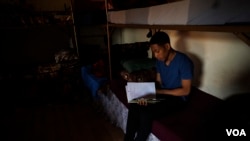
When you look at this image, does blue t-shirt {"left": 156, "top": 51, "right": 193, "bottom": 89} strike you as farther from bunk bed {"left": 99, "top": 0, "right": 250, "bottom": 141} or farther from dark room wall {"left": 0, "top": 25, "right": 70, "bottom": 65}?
dark room wall {"left": 0, "top": 25, "right": 70, "bottom": 65}

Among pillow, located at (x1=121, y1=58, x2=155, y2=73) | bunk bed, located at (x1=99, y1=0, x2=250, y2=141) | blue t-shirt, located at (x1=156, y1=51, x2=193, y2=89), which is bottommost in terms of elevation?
pillow, located at (x1=121, y1=58, x2=155, y2=73)

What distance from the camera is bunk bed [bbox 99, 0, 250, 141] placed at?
3.14 feet

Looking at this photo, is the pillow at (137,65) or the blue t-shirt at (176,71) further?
the pillow at (137,65)

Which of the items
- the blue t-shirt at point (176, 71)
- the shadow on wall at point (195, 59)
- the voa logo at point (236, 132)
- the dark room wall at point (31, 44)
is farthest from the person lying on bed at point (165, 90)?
the dark room wall at point (31, 44)

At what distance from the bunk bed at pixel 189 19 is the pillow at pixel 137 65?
353 mm

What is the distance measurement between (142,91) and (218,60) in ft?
3.03

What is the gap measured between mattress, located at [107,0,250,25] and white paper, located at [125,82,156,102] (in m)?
0.52

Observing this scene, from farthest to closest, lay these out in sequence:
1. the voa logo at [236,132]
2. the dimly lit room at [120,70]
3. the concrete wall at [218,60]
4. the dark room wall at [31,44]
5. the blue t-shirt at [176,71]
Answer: the dark room wall at [31,44] → the concrete wall at [218,60] → the blue t-shirt at [176,71] → the dimly lit room at [120,70] → the voa logo at [236,132]

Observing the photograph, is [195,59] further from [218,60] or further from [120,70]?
[120,70]

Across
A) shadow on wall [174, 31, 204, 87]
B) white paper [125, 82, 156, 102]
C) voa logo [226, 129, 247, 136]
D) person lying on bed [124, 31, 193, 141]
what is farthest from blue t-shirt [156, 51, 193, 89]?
shadow on wall [174, 31, 204, 87]

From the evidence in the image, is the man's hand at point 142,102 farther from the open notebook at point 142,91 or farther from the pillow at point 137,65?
the pillow at point 137,65

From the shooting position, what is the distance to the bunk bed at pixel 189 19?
956 millimetres

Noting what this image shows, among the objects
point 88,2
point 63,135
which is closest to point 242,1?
point 63,135

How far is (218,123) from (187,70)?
0.43 m
